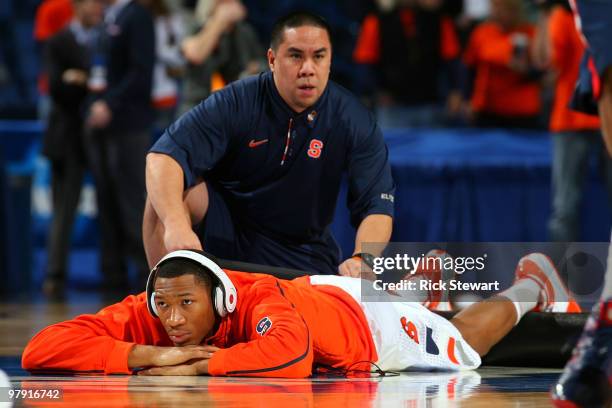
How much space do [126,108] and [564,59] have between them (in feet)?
10.2

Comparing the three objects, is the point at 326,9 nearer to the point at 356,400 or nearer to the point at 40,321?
the point at 40,321

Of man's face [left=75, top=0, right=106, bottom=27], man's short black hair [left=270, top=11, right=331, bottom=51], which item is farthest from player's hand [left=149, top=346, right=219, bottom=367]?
man's face [left=75, top=0, right=106, bottom=27]

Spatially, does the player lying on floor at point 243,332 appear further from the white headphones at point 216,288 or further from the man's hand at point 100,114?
the man's hand at point 100,114

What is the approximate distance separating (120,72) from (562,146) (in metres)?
3.17

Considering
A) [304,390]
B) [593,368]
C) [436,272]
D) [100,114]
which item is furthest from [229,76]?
[593,368]

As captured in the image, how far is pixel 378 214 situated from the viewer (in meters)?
5.51

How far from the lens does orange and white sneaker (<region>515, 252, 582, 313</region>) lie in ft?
16.9

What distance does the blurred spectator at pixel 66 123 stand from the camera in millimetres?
9137

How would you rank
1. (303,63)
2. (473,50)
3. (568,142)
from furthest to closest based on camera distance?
(473,50), (568,142), (303,63)

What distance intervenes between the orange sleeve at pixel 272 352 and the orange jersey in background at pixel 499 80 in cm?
593

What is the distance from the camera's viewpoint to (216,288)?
14.4 feet

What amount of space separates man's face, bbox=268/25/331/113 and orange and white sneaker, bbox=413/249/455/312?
0.92 m

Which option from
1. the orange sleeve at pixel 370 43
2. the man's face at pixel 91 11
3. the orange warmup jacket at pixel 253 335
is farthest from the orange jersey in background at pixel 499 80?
the orange warmup jacket at pixel 253 335

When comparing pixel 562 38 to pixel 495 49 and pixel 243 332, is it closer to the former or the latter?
pixel 495 49
